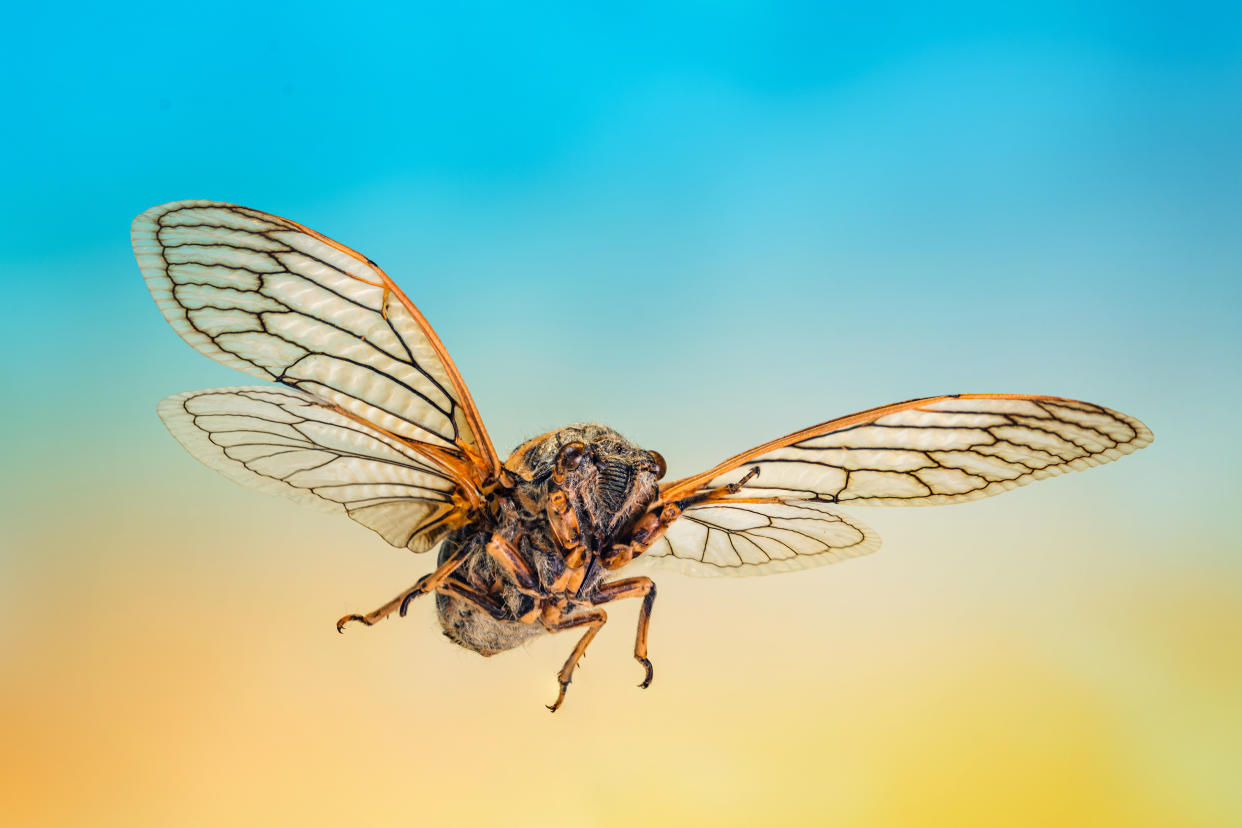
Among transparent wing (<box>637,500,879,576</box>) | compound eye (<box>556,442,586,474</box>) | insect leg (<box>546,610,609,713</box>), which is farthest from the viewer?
transparent wing (<box>637,500,879,576</box>)

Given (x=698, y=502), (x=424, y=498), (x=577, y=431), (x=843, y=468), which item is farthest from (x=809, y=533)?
(x=424, y=498)

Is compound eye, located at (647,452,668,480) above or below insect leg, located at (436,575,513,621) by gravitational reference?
above

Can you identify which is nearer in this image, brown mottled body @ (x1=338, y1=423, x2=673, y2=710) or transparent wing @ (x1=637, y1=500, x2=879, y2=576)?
brown mottled body @ (x1=338, y1=423, x2=673, y2=710)

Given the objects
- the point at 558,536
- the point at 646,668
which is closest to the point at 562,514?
the point at 558,536

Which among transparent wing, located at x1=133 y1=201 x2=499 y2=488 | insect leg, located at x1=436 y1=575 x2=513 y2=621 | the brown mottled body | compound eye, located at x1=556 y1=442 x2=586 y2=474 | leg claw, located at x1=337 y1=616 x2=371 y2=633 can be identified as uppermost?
transparent wing, located at x1=133 y1=201 x2=499 y2=488

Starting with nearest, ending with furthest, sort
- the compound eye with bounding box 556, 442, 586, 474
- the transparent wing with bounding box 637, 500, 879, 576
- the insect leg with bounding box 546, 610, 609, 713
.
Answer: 1. the compound eye with bounding box 556, 442, 586, 474
2. the insect leg with bounding box 546, 610, 609, 713
3. the transparent wing with bounding box 637, 500, 879, 576

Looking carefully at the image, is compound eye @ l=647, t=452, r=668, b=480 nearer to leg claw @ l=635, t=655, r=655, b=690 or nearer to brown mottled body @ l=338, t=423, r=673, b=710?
brown mottled body @ l=338, t=423, r=673, b=710

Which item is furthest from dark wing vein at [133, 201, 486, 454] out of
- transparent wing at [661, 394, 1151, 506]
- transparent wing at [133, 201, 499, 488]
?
transparent wing at [661, 394, 1151, 506]

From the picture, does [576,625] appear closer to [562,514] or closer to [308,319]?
[562,514]
